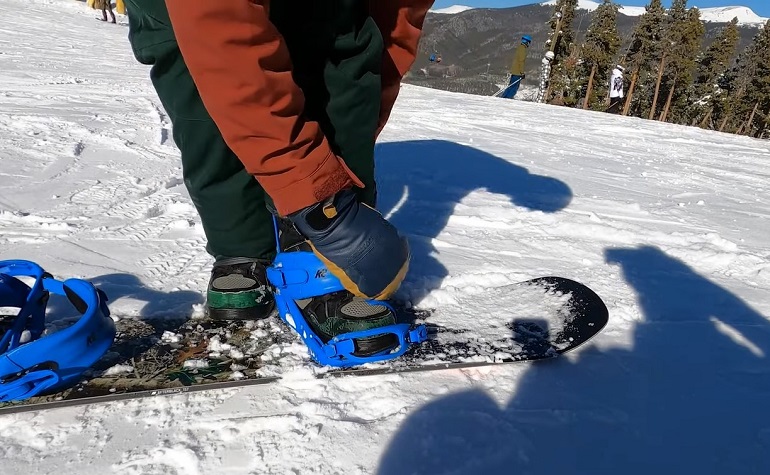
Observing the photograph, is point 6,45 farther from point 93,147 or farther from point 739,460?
point 739,460

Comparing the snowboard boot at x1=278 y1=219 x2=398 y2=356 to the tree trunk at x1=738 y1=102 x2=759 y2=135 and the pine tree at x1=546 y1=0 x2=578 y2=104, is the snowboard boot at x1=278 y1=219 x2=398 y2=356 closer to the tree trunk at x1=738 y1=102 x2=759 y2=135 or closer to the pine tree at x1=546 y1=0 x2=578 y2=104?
the pine tree at x1=546 y1=0 x2=578 y2=104

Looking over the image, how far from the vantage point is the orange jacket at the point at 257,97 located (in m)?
0.85

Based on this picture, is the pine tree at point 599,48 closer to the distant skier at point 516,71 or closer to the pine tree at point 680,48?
the pine tree at point 680,48

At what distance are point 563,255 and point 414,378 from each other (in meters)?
1.06

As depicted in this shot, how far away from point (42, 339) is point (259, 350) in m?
0.45

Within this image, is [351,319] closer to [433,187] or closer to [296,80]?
[296,80]

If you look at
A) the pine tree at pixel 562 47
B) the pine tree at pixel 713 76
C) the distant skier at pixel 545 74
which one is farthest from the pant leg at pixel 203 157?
the pine tree at pixel 713 76

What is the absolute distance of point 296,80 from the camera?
1.19 m

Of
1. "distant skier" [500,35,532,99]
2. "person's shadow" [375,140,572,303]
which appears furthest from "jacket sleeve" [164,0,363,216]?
"distant skier" [500,35,532,99]

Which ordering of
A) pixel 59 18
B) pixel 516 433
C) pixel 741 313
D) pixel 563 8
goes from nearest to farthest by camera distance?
pixel 516 433 → pixel 741 313 → pixel 59 18 → pixel 563 8

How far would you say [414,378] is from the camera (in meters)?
1.15

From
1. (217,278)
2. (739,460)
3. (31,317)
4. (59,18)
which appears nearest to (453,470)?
(739,460)

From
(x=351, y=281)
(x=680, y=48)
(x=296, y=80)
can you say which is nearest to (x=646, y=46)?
(x=680, y=48)

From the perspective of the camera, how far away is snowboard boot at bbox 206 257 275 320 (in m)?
1.33
